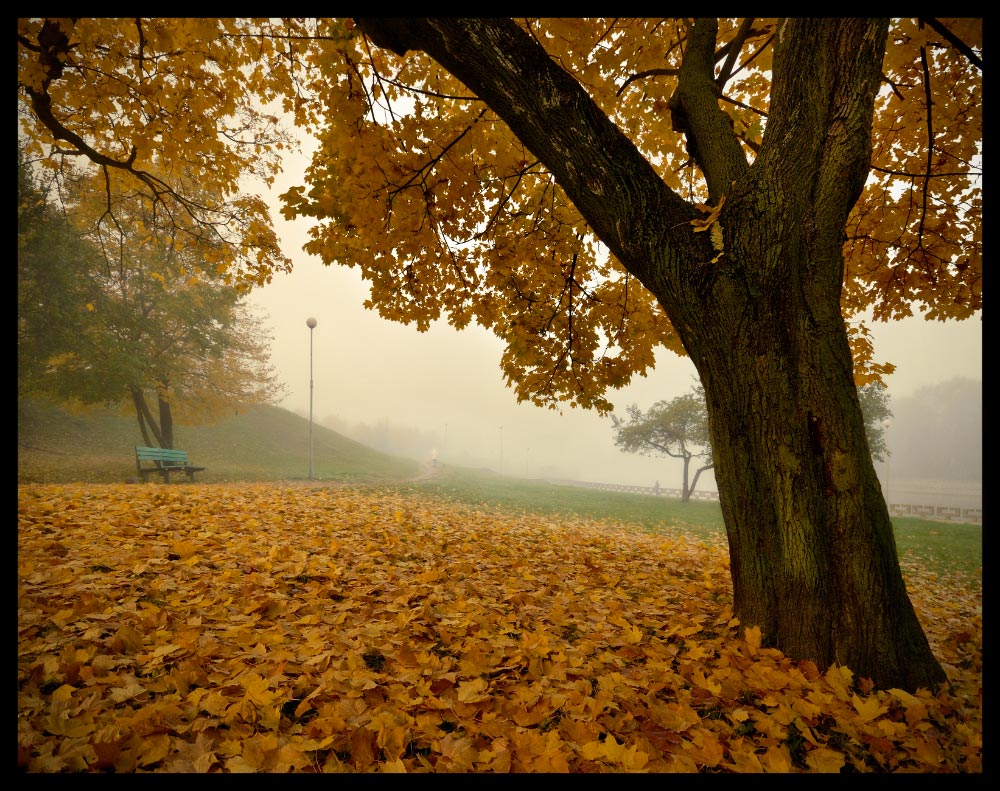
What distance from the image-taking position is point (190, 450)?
73.3ft

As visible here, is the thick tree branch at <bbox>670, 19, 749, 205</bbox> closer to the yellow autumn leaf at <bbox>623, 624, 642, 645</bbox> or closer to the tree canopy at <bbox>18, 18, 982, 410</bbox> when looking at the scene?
the tree canopy at <bbox>18, 18, 982, 410</bbox>

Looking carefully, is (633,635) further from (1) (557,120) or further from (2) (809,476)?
(1) (557,120)

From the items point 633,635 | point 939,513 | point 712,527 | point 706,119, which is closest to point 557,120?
point 706,119

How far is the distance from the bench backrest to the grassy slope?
2936 mm

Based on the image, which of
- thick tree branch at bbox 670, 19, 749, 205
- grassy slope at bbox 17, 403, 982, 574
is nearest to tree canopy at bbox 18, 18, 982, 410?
thick tree branch at bbox 670, 19, 749, 205

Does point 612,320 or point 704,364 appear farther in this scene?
point 612,320

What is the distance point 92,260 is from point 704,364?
18.2 metres

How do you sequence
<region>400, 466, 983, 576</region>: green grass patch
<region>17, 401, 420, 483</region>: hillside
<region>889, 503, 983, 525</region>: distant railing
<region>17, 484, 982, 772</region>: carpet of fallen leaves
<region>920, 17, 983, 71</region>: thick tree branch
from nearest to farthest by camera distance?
<region>17, 484, 982, 772</region>: carpet of fallen leaves < <region>920, 17, 983, 71</region>: thick tree branch < <region>400, 466, 983, 576</region>: green grass patch < <region>17, 401, 420, 483</region>: hillside < <region>889, 503, 983, 525</region>: distant railing

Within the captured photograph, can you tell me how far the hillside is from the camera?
1590cm

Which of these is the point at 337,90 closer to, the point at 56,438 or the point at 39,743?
the point at 39,743

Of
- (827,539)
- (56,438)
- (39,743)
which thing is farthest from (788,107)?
(56,438)

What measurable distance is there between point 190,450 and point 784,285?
2675cm

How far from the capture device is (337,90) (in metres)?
3.16

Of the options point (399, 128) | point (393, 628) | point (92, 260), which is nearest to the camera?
point (393, 628)
